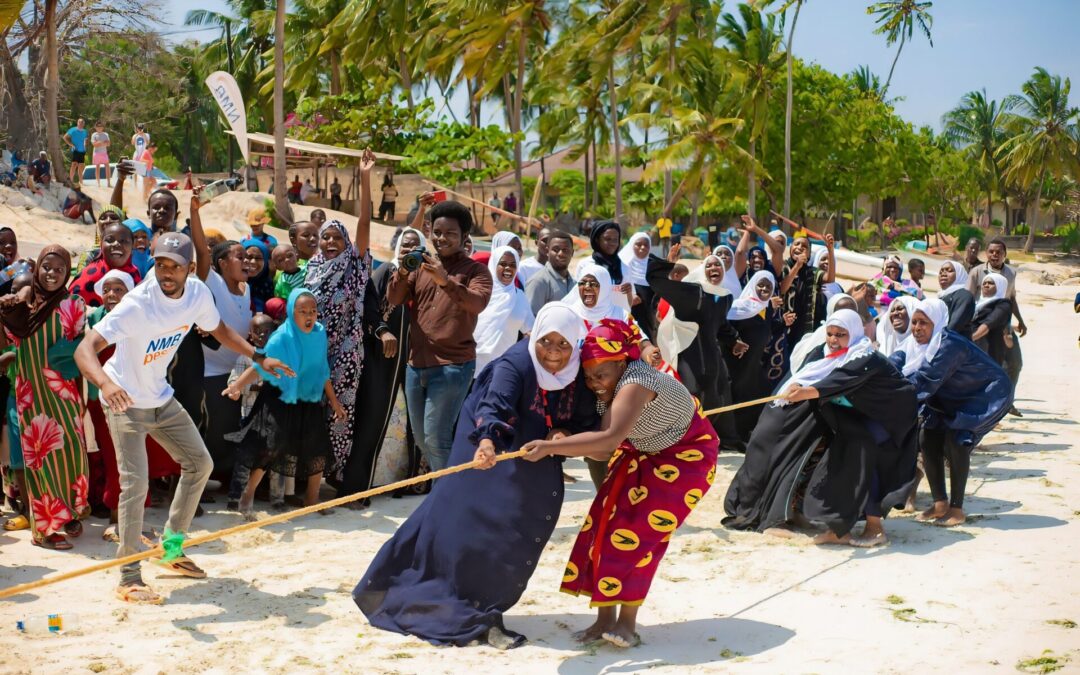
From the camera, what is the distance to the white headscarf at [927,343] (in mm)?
7812

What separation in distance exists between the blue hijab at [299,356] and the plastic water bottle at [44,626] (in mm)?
2238

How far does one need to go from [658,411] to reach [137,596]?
2.56 meters

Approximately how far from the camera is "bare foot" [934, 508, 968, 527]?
7.66 meters

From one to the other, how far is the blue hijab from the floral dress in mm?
1126

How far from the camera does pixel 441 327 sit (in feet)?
23.3

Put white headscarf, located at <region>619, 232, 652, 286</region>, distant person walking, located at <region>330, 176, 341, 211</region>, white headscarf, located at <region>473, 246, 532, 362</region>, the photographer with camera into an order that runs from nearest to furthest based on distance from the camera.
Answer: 1. the photographer with camera
2. white headscarf, located at <region>473, 246, 532, 362</region>
3. white headscarf, located at <region>619, 232, 652, 286</region>
4. distant person walking, located at <region>330, 176, 341, 211</region>

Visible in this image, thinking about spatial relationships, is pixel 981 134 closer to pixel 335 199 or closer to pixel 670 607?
pixel 335 199

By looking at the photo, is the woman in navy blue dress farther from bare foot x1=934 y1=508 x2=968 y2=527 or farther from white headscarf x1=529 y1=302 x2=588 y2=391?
bare foot x1=934 y1=508 x2=968 y2=527

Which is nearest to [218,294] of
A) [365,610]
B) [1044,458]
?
[365,610]

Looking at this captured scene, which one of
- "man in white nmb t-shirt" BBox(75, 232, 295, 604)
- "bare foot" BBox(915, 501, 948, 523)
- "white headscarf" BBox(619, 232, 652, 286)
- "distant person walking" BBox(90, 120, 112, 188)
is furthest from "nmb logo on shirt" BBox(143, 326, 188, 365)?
"distant person walking" BBox(90, 120, 112, 188)

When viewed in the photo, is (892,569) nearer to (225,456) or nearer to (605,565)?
(605,565)

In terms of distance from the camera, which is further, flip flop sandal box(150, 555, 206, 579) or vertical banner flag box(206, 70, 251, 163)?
vertical banner flag box(206, 70, 251, 163)

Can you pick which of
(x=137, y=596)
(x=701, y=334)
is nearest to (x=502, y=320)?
(x=701, y=334)

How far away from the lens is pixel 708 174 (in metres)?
38.8
